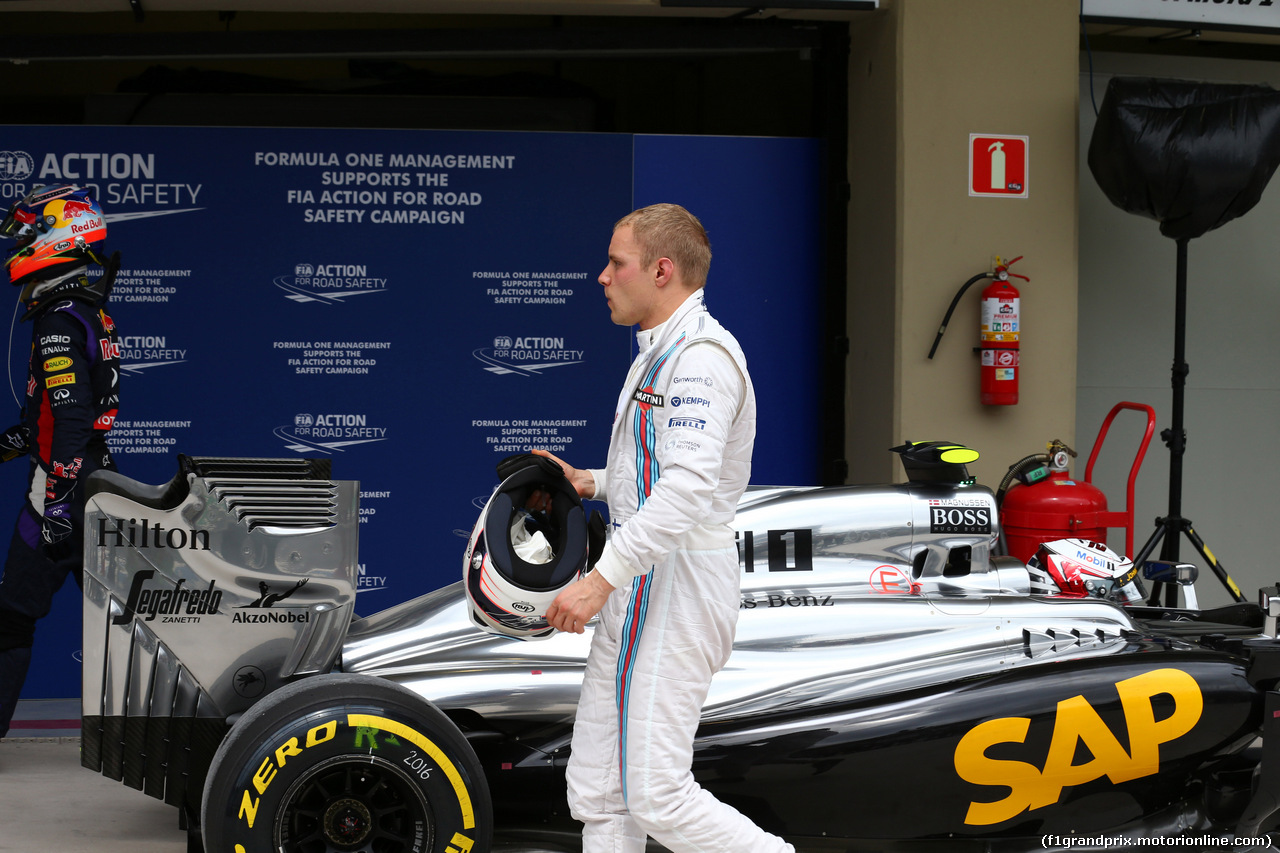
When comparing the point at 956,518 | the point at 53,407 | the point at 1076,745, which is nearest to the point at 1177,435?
the point at 956,518

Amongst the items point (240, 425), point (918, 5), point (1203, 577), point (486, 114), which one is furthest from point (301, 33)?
point (1203, 577)

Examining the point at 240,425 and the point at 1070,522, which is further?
the point at 240,425

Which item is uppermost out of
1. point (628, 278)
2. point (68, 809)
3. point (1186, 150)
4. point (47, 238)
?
point (1186, 150)

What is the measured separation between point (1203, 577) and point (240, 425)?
5.08m

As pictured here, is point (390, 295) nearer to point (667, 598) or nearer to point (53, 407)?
point (53, 407)

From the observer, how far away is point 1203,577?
21.5 feet

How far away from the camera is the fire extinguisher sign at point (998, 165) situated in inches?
223

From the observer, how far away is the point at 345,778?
8.87 feet

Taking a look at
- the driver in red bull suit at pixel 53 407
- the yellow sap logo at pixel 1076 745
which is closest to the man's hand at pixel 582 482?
the yellow sap logo at pixel 1076 745

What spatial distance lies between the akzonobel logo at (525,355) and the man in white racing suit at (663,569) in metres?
3.13

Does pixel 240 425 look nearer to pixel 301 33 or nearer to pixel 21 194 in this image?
pixel 21 194

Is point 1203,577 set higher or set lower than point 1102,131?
lower

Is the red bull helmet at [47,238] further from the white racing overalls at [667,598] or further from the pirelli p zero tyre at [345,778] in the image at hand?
the white racing overalls at [667,598]

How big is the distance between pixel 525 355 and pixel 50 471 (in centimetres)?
229
